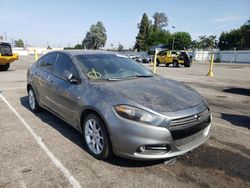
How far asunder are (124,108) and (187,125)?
844mm

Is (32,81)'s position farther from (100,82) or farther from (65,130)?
(100,82)

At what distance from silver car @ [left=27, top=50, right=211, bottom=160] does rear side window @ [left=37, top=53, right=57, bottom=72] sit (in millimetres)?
440

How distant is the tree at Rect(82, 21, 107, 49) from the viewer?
107 metres

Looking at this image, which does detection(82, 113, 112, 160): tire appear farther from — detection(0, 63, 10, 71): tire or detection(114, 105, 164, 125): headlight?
detection(0, 63, 10, 71): tire

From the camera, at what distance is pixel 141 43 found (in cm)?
9550

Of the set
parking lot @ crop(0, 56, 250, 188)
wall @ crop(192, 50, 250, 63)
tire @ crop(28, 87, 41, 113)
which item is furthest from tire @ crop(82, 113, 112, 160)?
wall @ crop(192, 50, 250, 63)

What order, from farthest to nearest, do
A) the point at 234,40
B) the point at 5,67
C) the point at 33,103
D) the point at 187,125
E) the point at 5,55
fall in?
1. the point at 234,40
2. the point at 5,67
3. the point at 5,55
4. the point at 33,103
5. the point at 187,125

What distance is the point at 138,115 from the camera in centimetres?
327

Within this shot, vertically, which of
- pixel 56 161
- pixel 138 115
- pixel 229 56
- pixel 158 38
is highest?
pixel 158 38

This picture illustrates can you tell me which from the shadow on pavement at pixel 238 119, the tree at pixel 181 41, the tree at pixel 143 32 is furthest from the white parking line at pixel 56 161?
the tree at pixel 143 32

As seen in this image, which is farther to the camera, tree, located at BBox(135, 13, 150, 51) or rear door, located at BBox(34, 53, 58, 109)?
tree, located at BBox(135, 13, 150, 51)

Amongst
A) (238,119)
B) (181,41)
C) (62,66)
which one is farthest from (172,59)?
(181,41)

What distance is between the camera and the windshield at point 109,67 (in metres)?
4.37

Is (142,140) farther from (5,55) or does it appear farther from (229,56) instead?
(229,56)
